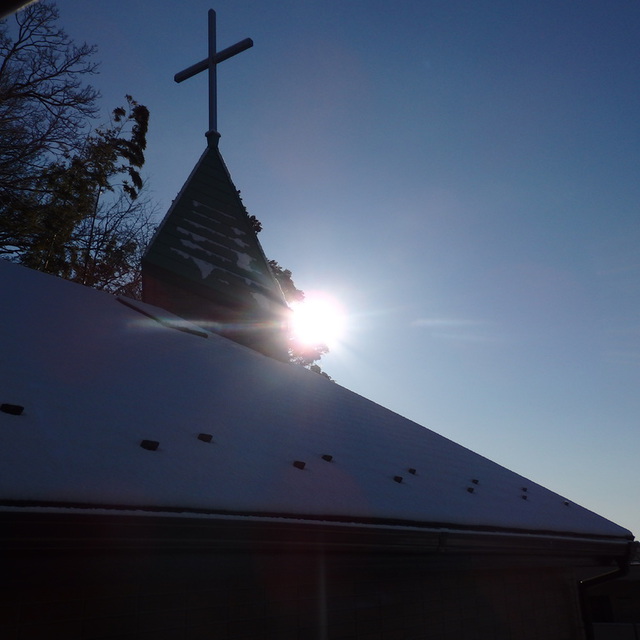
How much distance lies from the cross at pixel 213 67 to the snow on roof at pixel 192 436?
437cm

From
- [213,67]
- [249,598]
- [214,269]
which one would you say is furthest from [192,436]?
[213,67]

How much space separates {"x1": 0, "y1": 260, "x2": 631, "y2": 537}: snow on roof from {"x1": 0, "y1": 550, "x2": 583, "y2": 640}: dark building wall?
40 centimetres

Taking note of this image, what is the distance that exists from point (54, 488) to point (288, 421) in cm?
333

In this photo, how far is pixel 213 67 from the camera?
11.3 metres

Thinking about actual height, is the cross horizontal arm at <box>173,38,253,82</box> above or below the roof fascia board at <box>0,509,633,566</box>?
above

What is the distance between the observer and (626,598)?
1788 cm

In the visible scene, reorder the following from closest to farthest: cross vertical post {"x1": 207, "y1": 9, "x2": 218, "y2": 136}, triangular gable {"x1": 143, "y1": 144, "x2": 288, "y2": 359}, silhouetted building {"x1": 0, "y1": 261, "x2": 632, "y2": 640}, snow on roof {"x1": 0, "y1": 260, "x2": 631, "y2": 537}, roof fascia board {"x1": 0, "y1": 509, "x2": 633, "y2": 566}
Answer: roof fascia board {"x1": 0, "y1": 509, "x2": 633, "y2": 566}, silhouetted building {"x1": 0, "y1": 261, "x2": 632, "y2": 640}, snow on roof {"x1": 0, "y1": 260, "x2": 631, "y2": 537}, triangular gable {"x1": 143, "y1": 144, "x2": 288, "y2": 359}, cross vertical post {"x1": 207, "y1": 9, "x2": 218, "y2": 136}

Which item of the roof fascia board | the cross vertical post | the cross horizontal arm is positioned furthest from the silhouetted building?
the cross horizontal arm

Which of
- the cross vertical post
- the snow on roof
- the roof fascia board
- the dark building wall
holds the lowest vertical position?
the dark building wall

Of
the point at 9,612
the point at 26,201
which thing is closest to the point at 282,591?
the point at 9,612

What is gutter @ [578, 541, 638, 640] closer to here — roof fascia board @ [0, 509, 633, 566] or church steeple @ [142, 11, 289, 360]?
roof fascia board @ [0, 509, 633, 566]

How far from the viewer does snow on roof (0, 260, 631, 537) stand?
339 cm

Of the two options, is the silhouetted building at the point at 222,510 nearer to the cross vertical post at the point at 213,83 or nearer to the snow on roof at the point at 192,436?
the snow on roof at the point at 192,436

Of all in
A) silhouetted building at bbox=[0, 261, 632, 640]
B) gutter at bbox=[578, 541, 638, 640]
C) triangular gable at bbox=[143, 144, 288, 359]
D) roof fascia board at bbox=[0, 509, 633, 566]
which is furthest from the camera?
triangular gable at bbox=[143, 144, 288, 359]
